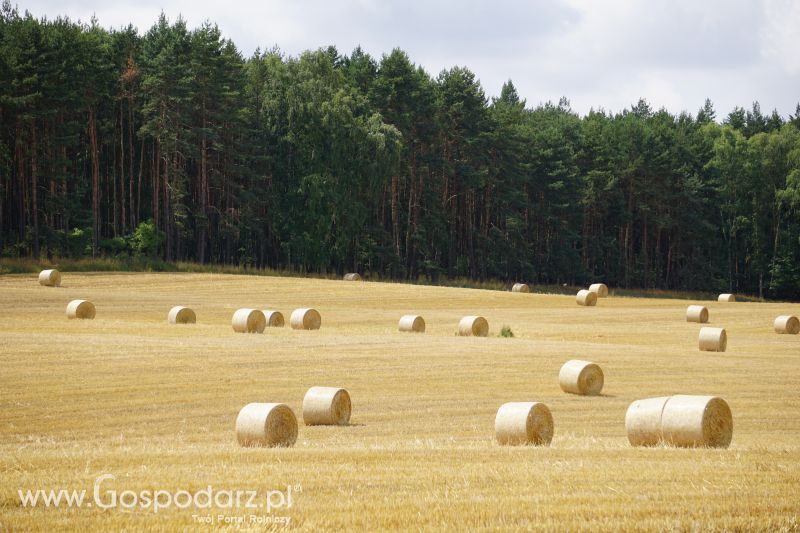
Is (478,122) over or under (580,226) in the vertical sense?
over

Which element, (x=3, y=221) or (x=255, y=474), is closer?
(x=255, y=474)

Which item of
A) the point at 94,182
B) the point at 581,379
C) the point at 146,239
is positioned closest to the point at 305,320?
the point at 581,379

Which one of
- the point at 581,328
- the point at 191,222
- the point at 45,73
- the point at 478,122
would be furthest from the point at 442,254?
the point at 581,328

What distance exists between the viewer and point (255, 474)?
36.5 feet

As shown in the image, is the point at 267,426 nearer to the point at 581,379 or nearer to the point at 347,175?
the point at 581,379

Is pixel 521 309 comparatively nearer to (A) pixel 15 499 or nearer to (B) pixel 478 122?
(B) pixel 478 122

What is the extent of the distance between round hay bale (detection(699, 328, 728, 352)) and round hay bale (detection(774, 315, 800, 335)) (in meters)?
8.57

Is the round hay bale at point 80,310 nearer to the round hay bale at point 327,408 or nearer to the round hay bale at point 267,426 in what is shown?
the round hay bale at point 327,408

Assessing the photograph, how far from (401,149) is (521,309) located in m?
27.7

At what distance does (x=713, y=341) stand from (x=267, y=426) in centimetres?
2131

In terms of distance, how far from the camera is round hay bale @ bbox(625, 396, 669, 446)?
15297mm

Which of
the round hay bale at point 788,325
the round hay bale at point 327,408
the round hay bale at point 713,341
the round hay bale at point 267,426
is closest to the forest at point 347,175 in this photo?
the round hay bale at point 788,325

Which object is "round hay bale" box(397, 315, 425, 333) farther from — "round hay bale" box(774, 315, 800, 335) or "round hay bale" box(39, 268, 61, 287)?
"round hay bale" box(39, 268, 61, 287)

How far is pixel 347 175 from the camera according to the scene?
242 ft
